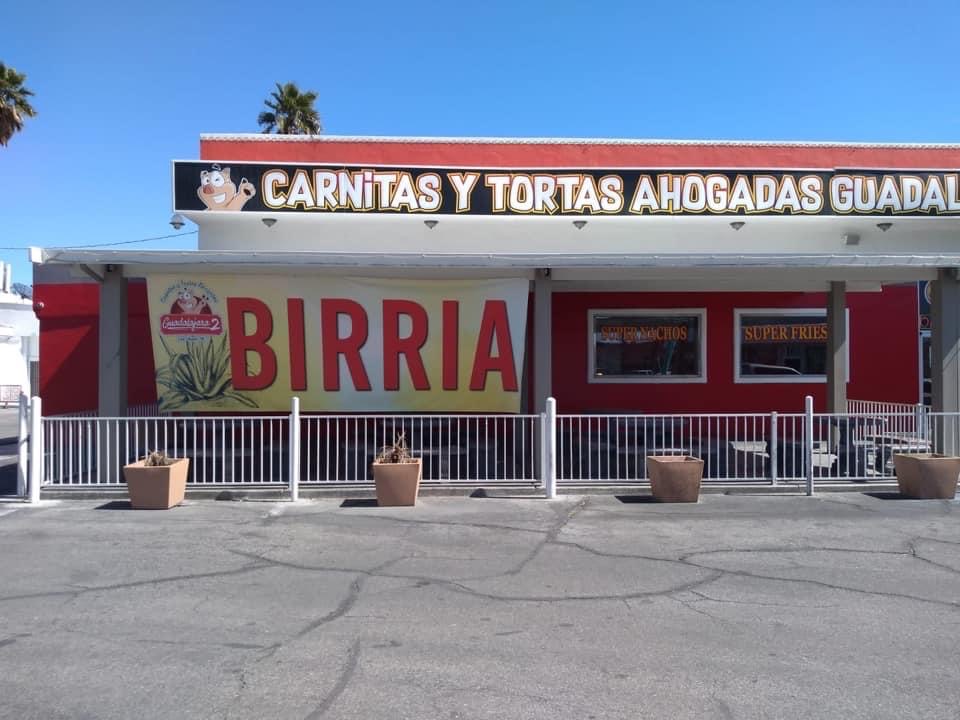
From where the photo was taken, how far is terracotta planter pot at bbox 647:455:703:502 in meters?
11.2

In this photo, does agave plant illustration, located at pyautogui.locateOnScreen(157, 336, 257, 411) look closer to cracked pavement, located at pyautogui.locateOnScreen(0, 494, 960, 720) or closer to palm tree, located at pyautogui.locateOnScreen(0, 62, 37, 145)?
cracked pavement, located at pyautogui.locateOnScreen(0, 494, 960, 720)

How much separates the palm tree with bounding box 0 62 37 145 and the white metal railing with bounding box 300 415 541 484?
16349 mm

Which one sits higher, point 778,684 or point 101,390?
point 101,390

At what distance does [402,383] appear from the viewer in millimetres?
13633

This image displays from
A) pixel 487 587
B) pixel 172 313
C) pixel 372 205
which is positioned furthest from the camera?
pixel 372 205

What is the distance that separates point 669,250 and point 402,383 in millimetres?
6376

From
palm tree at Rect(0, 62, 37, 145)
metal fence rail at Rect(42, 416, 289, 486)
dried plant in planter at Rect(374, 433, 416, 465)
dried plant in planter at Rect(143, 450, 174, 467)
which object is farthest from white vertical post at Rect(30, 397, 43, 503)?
palm tree at Rect(0, 62, 37, 145)

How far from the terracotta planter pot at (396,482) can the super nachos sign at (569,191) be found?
258 inches

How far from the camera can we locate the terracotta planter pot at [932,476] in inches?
452

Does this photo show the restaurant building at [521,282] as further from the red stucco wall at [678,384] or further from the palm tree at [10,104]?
the palm tree at [10,104]

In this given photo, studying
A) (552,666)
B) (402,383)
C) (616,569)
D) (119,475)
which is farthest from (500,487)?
(552,666)

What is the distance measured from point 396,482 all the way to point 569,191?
24.9 feet

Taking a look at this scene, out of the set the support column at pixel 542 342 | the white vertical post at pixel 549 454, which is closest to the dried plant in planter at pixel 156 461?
the white vertical post at pixel 549 454

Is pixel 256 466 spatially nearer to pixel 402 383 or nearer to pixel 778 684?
pixel 402 383
